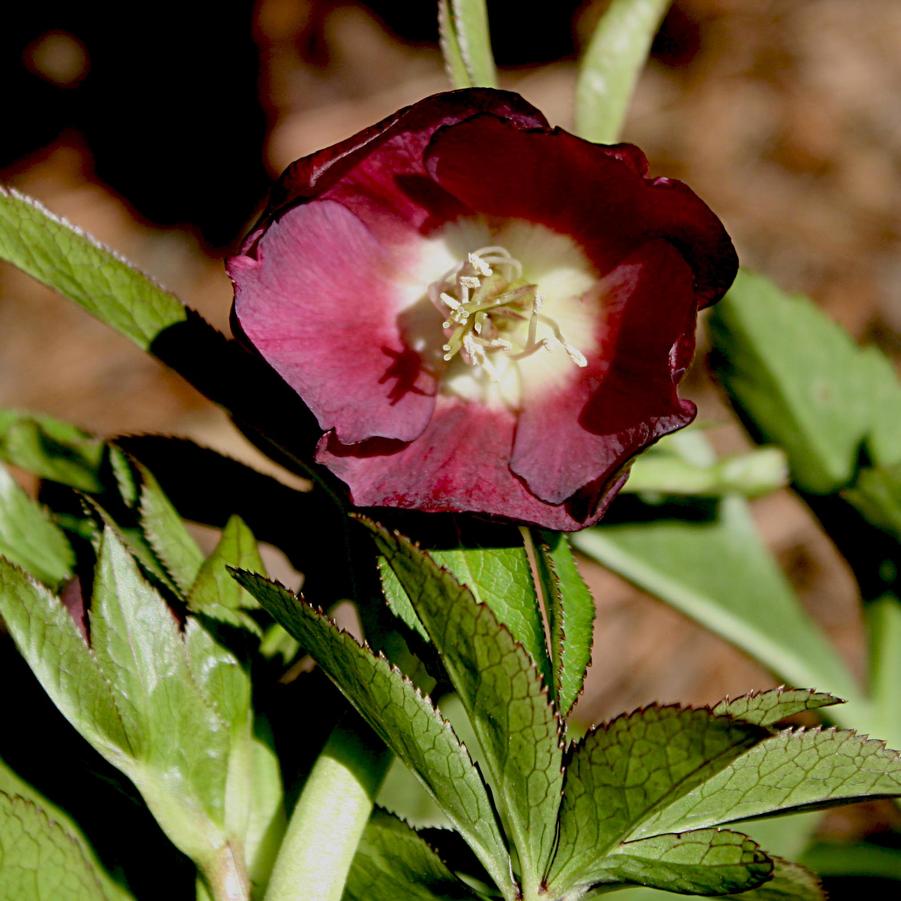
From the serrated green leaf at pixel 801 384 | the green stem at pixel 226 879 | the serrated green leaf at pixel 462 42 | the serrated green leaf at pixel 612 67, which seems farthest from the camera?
the serrated green leaf at pixel 801 384

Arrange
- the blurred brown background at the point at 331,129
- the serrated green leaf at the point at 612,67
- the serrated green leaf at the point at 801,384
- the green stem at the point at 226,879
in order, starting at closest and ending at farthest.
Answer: the green stem at the point at 226,879 < the serrated green leaf at the point at 612,67 < the serrated green leaf at the point at 801,384 < the blurred brown background at the point at 331,129

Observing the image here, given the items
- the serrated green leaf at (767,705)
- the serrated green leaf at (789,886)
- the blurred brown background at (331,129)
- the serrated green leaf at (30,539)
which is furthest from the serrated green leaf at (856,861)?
the blurred brown background at (331,129)

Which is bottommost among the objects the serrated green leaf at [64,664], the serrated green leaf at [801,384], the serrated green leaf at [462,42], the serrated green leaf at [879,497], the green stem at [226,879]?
the green stem at [226,879]

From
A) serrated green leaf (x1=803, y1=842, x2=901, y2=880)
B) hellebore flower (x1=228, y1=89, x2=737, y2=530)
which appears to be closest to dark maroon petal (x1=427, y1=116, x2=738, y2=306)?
hellebore flower (x1=228, y1=89, x2=737, y2=530)

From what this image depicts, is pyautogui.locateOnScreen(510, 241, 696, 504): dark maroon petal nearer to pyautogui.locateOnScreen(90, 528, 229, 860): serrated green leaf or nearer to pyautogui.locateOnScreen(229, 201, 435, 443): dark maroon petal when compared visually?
pyautogui.locateOnScreen(229, 201, 435, 443): dark maroon petal

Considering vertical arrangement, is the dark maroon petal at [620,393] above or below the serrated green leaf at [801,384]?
below

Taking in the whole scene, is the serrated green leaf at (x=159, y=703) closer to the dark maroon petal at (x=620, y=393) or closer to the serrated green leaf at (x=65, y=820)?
the serrated green leaf at (x=65, y=820)

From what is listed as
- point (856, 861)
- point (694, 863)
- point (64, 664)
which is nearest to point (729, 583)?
point (856, 861)
